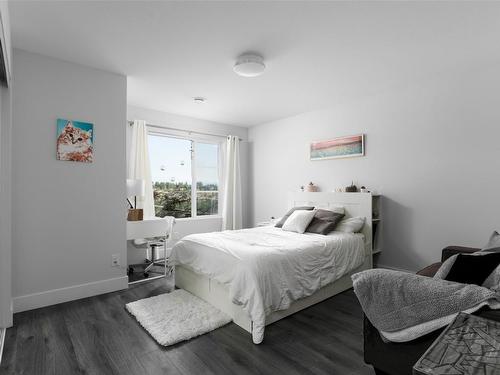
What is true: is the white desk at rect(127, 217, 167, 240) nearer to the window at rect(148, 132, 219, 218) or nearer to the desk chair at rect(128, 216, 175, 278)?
the desk chair at rect(128, 216, 175, 278)

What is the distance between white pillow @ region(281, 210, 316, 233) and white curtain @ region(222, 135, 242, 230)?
1885mm

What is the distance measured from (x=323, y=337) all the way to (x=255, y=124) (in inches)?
175

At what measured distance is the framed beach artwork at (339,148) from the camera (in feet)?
13.5

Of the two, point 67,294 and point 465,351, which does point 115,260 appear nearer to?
point 67,294

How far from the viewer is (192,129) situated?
17.2ft

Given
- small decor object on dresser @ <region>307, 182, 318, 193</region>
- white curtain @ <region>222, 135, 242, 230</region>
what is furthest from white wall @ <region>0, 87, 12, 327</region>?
small decor object on dresser @ <region>307, 182, 318, 193</region>

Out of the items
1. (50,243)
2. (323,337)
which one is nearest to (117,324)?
(50,243)

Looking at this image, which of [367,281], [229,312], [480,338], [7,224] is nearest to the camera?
[480,338]

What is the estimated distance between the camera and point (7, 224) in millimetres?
2408

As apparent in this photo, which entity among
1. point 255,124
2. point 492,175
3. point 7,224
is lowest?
point 7,224

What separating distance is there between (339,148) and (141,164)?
3.19 m

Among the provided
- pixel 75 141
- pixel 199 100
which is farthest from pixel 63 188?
pixel 199 100

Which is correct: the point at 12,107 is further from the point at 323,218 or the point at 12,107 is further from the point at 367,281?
the point at 323,218

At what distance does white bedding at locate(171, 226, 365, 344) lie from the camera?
2252mm
